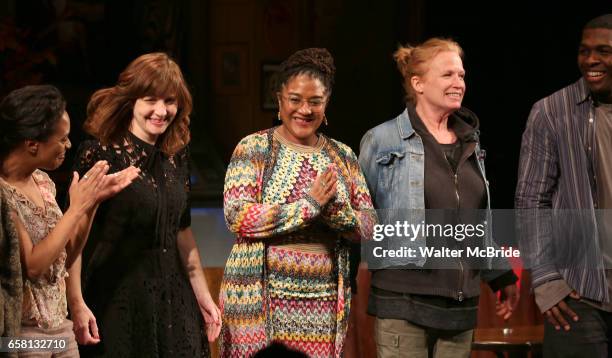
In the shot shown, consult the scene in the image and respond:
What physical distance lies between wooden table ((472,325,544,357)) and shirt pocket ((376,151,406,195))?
0.98 m

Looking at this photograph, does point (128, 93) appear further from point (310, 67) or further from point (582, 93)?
point (582, 93)

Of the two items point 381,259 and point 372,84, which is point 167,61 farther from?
point 372,84

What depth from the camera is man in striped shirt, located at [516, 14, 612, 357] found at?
3779 millimetres

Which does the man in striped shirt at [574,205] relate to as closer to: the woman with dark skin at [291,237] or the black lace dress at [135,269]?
the woman with dark skin at [291,237]

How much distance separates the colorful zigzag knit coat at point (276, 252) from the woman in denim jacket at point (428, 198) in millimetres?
179

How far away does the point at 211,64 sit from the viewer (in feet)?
22.4

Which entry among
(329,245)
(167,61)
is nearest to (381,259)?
(329,245)

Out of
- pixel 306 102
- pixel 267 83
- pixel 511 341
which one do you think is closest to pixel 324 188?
pixel 306 102

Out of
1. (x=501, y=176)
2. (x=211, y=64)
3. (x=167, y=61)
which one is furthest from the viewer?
(x=211, y=64)

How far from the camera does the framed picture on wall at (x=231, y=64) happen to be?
6801 millimetres

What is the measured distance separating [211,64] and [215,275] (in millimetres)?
2266

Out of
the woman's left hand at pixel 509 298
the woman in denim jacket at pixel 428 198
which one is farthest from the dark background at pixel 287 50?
the woman in denim jacket at pixel 428 198

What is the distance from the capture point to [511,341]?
190 inches

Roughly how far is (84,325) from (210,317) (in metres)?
0.53
